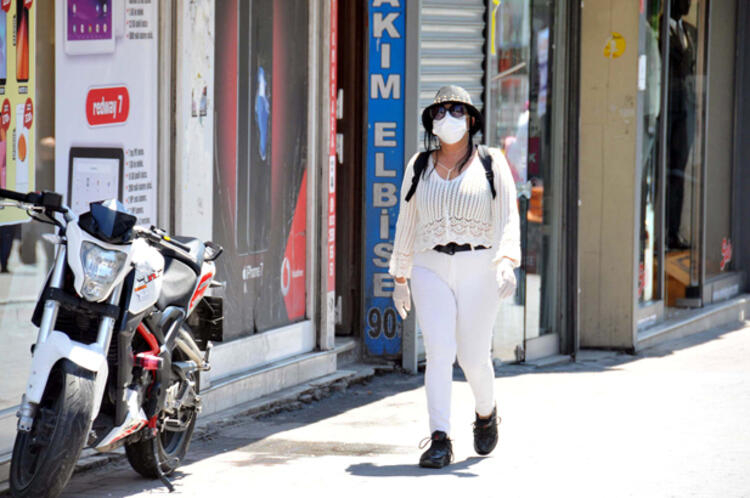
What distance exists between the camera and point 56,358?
17.1 ft

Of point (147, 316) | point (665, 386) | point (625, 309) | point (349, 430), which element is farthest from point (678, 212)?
point (147, 316)

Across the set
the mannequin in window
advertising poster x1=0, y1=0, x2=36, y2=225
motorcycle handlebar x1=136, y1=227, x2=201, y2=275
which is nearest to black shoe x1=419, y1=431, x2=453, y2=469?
motorcycle handlebar x1=136, y1=227, x2=201, y2=275

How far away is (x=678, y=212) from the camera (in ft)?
44.7

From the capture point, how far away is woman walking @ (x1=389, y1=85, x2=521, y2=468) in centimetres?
665

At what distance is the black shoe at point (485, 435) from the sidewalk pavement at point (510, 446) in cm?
7

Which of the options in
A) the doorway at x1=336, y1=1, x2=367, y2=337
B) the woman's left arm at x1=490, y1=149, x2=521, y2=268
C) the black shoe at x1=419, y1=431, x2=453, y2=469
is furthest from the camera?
the doorway at x1=336, y1=1, x2=367, y2=337

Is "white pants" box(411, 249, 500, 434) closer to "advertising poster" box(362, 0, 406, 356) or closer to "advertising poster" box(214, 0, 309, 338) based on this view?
"advertising poster" box(214, 0, 309, 338)

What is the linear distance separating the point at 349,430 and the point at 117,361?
2.42 m

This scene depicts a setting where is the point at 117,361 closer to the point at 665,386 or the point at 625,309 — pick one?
the point at 665,386

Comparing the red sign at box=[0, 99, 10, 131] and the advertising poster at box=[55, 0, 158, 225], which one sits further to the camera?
the advertising poster at box=[55, 0, 158, 225]

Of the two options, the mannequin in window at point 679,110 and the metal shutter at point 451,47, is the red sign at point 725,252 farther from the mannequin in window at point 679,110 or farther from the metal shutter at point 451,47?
the metal shutter at point 451,47

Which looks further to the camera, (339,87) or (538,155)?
(538,155)

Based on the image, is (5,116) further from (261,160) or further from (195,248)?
(261,160)

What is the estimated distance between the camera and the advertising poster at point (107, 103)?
21.9 feet
